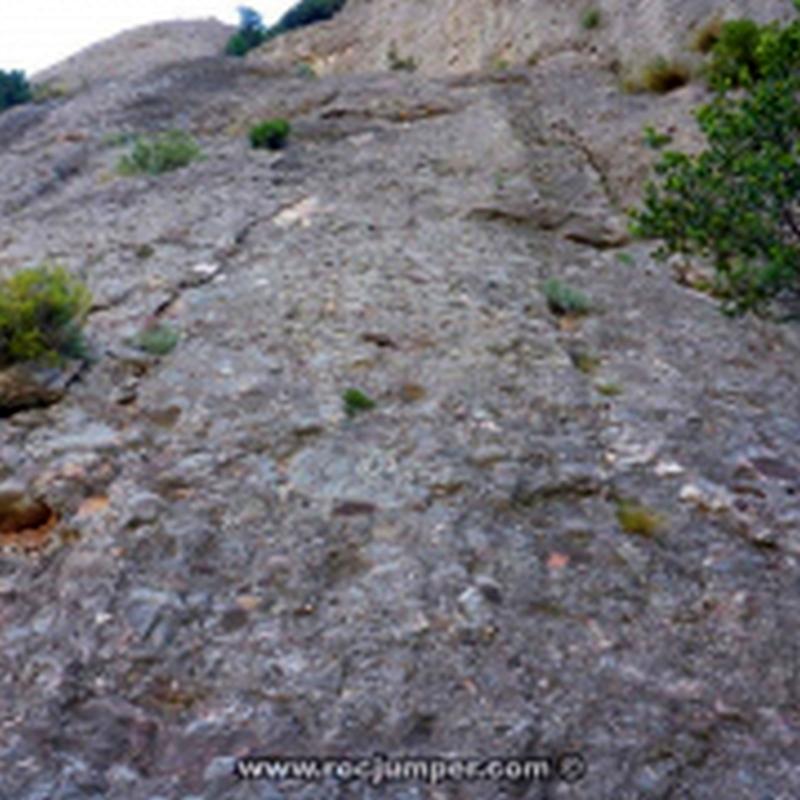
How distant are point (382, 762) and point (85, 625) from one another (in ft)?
6.68

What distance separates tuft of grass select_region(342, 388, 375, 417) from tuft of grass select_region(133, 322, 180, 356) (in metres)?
1.90

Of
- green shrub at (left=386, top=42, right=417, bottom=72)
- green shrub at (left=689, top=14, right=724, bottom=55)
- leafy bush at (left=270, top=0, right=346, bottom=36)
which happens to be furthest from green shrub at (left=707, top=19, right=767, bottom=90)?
leafy bush at (left=270, top=0, right=346, bottom=36)

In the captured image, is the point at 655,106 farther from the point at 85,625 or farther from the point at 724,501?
the point at 85,625

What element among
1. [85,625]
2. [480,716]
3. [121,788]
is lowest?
[480,716]

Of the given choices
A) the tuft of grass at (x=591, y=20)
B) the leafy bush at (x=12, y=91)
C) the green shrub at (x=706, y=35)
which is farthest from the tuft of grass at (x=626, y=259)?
the leafy bush at (x=12, y=91)

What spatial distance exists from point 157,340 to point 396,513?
3296 mm

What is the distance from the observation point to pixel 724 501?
7.13m

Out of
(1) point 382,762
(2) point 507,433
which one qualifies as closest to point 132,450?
(2) point 507,433

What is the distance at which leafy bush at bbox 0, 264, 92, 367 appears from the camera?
26.2ft

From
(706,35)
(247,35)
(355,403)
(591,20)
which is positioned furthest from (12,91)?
(355,403)

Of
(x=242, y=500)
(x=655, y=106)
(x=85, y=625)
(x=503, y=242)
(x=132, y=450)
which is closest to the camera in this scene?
(x=85, y=625)

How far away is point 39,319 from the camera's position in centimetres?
830

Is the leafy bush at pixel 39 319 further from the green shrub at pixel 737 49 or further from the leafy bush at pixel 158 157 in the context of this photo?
the green shrub at pixel 737 49

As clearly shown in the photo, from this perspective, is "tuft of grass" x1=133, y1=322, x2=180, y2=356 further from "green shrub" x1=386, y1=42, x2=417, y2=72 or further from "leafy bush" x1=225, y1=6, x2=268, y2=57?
"leafy bush" x1=225, y1=6, x2=268, y2=57
